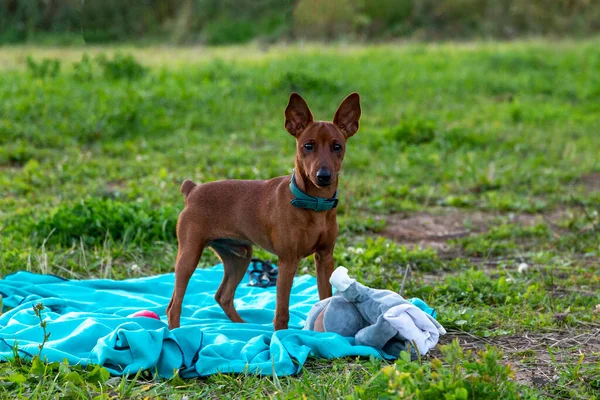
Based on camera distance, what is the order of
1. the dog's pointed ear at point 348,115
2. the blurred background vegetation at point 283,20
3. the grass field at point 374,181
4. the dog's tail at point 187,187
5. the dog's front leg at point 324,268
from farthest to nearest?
the blurred background vegetation at point 283,20
the dog's tail at point 187,187
the dog's front leg at point 324,268
the dog's pointed ear at point 348,115
the grass field at point 374,181

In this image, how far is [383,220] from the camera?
7520 mm

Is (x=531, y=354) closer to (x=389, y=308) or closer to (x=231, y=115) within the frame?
(x=389, y=308)

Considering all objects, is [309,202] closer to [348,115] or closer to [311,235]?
[311,235]

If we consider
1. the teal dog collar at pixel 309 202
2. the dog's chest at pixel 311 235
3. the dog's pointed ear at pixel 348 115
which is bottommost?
the dog's chest at pixel 311 235

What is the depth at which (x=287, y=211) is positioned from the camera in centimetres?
456

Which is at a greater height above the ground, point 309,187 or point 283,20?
point 283,20

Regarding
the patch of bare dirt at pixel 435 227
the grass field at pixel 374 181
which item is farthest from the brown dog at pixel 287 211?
the patch of bare dirt at pixel 435 227

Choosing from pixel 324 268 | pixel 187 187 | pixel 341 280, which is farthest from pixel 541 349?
pixel 187 187

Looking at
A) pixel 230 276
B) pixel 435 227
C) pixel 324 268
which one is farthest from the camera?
pixel 435 227

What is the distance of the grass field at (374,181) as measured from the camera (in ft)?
12.8

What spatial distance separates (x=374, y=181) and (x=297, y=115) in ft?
14.6

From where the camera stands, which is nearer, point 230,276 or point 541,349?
point 541,349

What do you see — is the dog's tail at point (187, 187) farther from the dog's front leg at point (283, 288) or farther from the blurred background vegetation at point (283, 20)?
the blurred background vegetation at point (283, 20)

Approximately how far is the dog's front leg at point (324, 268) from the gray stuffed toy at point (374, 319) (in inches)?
9.3
